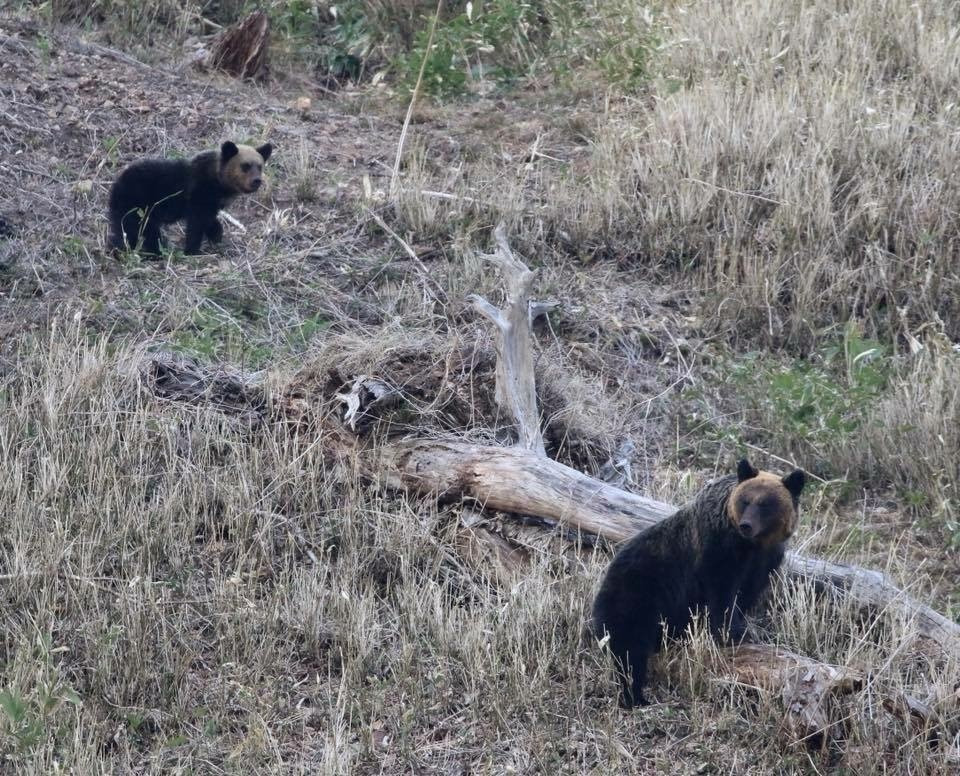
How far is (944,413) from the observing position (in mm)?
7699

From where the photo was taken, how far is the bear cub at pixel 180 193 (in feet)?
30.4

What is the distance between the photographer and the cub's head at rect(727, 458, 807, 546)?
17.0 feet

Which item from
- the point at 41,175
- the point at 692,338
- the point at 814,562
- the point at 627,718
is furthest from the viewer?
the point at 41,175

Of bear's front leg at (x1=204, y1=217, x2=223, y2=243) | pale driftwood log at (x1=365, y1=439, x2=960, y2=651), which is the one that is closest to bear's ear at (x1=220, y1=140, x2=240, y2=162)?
bear's front leg at (x1=204, y1=217, x2=223, y2=243)

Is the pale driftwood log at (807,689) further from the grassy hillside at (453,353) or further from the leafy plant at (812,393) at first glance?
the leafy plant at (812,393)

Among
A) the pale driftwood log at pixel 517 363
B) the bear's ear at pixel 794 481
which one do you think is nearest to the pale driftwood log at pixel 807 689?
the bear's ear at pixel 794 481

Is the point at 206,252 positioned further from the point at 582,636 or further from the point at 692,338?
the point at 582,636

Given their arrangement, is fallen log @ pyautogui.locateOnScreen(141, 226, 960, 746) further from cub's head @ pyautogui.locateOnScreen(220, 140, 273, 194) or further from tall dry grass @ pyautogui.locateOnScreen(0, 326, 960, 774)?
cub's head @ pyautogui.locateOnScreen(220, 140, 273, 194)

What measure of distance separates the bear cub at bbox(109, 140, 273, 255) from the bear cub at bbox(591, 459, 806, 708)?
16.8 feet

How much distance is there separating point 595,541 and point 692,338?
11.3 ft

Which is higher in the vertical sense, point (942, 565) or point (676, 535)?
point (676, 535)

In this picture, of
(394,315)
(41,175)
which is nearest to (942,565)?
(394,315)

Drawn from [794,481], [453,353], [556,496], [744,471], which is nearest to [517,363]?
[453,353]

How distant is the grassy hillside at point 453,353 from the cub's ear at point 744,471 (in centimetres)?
65
